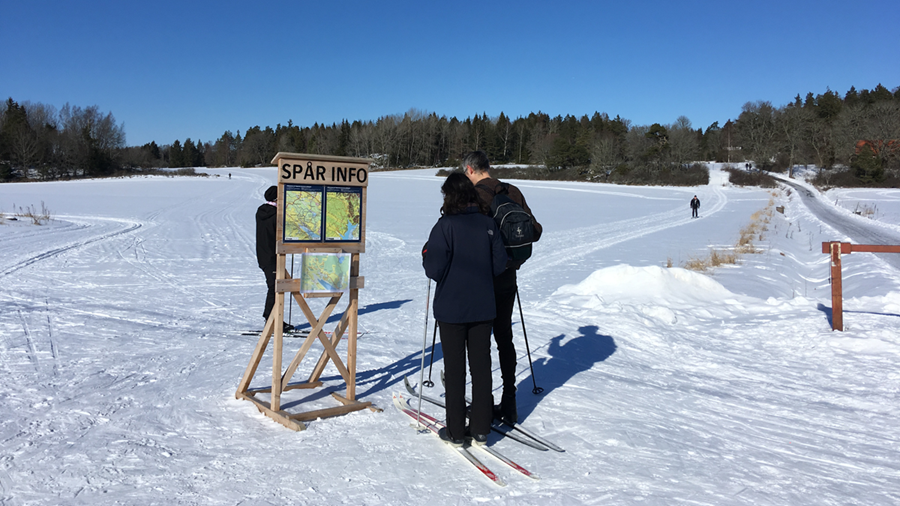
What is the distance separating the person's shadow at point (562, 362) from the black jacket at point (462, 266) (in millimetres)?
1521

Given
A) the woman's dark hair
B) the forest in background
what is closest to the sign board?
the woman's dark hair

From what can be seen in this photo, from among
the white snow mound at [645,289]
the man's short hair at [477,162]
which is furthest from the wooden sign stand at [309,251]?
the white snow mound at [645,289]

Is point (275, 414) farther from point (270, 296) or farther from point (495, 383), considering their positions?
point (270, 296)

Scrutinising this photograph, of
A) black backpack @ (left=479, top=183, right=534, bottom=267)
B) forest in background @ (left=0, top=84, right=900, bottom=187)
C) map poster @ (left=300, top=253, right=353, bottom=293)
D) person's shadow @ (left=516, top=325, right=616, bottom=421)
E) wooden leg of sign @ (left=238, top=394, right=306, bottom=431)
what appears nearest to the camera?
black backpack @ (left=479, top=183, right=534, bottom=267)

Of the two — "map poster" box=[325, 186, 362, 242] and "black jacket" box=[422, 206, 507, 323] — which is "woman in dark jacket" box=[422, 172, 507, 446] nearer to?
"black jacket" box=[422, 206, 507, 323]

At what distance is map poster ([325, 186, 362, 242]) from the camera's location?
15.9 feet

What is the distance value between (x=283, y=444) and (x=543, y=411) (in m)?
2.33

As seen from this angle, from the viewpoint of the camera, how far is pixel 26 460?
3.75m

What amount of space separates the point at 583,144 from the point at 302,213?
334 ft

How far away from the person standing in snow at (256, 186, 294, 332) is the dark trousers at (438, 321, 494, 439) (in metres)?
3.97

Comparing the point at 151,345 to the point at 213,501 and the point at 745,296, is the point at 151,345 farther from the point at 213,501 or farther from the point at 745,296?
the point at 745,296

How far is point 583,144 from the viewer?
3989 inches

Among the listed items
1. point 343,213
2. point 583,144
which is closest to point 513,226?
point 343,213

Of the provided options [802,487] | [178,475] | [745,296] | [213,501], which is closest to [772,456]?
[802,487]
